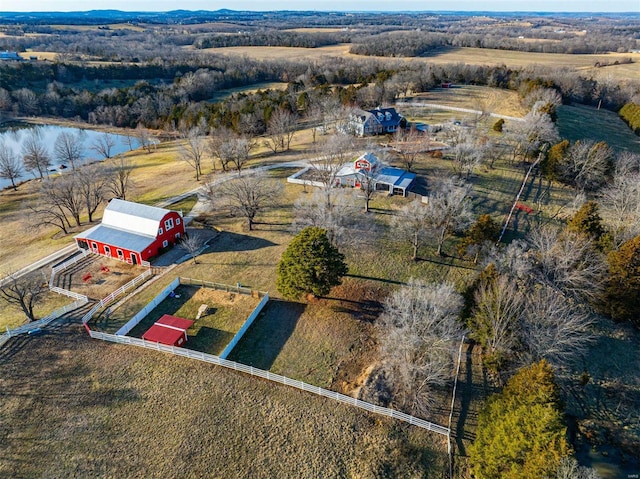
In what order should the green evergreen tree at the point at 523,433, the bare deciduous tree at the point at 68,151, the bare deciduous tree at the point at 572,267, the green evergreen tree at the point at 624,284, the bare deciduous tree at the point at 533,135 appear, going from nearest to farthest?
the green evergreen tree at the point at 523,433
the green evergreen tree at the point at 624,284
the bare deciduous tree at the point at 572,267
the bare deciduous tree at the point at 533,135
the bare deciduous tree at the point at 68,151

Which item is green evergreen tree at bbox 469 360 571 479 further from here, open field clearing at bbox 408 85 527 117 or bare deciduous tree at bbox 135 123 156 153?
bare deciduous tree at bbox 135 123 156 153

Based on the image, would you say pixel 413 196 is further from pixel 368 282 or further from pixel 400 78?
pixel 400 78

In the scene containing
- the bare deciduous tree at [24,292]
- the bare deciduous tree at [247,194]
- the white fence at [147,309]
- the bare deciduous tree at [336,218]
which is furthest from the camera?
the bare deciduous tree at [247,194]

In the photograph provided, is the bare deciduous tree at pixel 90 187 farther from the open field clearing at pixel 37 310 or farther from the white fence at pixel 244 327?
the white fence at pixel 244 327

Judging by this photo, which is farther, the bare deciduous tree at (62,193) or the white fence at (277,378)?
the bare deciduous tree at (62,193)

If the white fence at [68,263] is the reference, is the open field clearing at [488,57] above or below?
above

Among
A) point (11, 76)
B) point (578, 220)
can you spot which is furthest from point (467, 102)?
point (11, 76)

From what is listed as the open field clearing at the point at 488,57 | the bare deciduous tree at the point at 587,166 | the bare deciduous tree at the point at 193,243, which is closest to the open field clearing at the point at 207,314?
the bare deciduous tree at the point at 193,243
